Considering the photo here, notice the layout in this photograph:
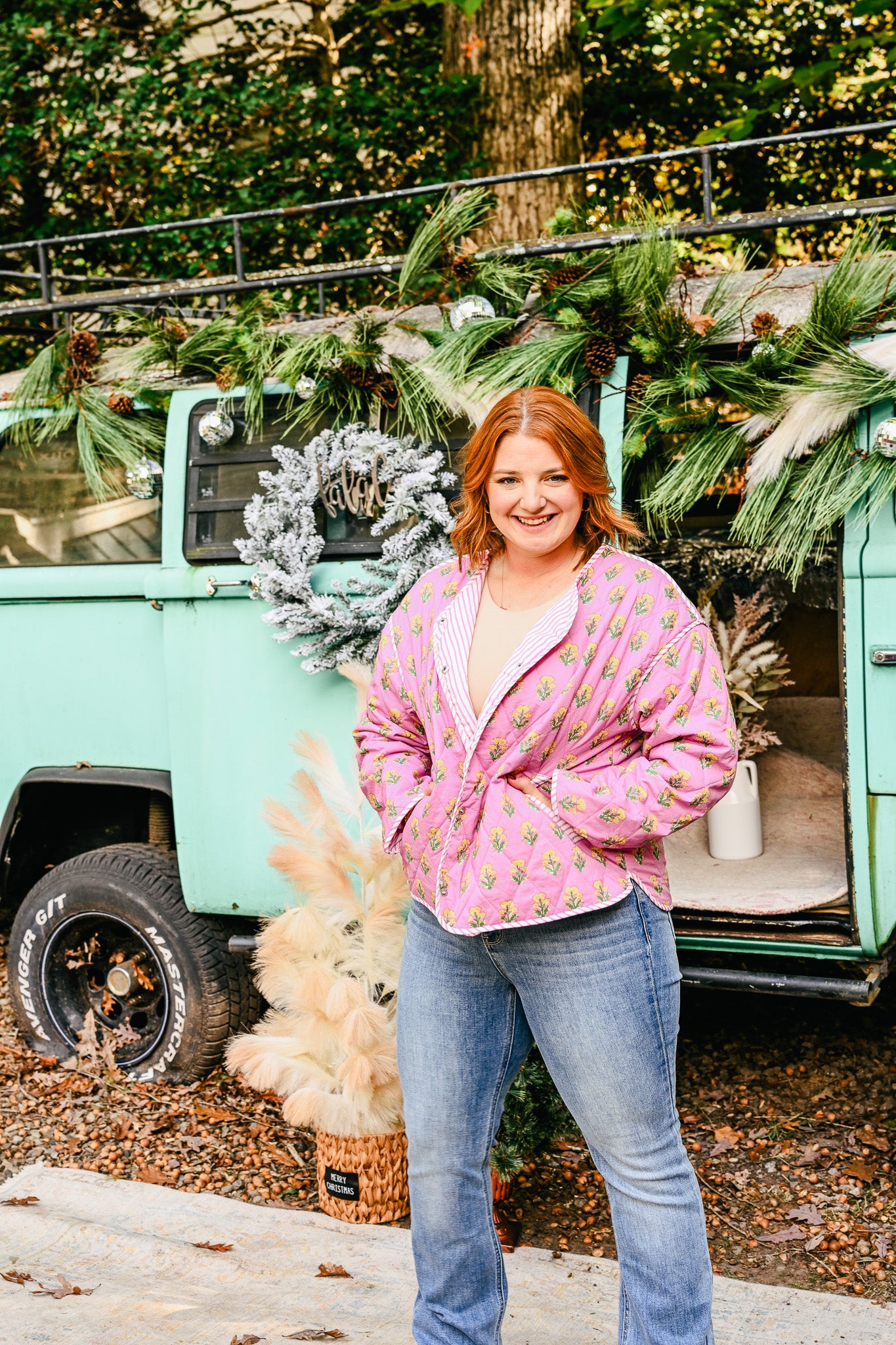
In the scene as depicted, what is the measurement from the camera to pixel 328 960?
3307 millimetres

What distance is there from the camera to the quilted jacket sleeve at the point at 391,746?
2332mm

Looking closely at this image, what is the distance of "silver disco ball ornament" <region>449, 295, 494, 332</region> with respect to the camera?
352cm

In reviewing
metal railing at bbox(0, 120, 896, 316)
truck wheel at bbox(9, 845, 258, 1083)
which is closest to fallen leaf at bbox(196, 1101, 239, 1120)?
truck wheel at bbox(9, 845, 258, 1083)

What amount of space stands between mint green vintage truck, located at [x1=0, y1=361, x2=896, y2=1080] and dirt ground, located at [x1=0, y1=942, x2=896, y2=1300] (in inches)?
7.6

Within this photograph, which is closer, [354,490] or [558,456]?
[558,456]

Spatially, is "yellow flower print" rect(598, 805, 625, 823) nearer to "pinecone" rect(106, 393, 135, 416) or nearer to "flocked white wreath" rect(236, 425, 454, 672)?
"flocked white wreath" rect(236, 425, 454, 672)

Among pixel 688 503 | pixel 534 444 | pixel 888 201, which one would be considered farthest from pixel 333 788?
pixel 888 201

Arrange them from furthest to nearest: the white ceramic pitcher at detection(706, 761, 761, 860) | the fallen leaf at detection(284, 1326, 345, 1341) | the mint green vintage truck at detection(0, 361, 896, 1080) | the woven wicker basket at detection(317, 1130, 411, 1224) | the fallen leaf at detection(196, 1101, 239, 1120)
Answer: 1. the fallen leaf at detection(196, 1101, 239, 1120)
2. the white ceramic pitcher at detection(706, 761, 761, 860)
3. the mint green vintage truck at detection(0, 361, 896, 1080)
4. the woven wicker basket at detection(317, 1130, 411, 1224)
5. the fallen leaf at detection(284, 1326, 345, 1341)

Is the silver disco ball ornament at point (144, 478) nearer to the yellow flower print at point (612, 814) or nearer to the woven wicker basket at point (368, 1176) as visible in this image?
the woven wicker basket at point (368, 1176)

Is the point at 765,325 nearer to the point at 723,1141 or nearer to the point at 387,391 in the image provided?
the point at 387,391

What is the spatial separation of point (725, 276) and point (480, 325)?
2.22ft

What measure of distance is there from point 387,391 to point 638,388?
0.72m

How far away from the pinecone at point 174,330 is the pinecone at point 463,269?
0.91 m

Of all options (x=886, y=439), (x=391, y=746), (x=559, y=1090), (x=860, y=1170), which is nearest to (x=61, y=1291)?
(x=559, y=1090)
